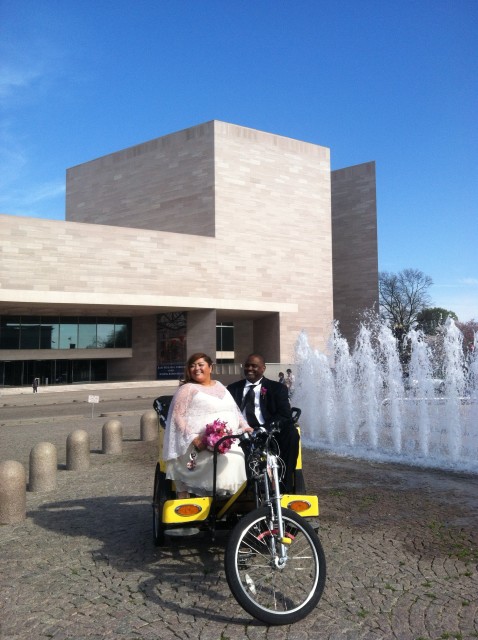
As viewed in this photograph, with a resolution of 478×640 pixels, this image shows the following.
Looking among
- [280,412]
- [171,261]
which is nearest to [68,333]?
[171,261]

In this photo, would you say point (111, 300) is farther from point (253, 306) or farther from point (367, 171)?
point (367, 171)

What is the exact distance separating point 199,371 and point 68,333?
128 ft

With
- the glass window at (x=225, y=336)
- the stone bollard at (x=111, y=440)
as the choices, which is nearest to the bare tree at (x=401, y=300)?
the glass window at (x=225, y=336)

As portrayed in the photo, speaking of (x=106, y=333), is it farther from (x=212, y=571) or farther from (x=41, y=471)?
(x=212, y=571)

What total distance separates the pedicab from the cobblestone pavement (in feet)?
0.57

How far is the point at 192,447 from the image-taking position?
4812 mm

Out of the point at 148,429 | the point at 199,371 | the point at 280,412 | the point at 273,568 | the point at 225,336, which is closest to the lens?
the point at 273,568

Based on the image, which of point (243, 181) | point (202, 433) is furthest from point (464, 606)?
point (243, 181)

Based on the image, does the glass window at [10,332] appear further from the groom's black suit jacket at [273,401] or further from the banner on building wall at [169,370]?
the groom's black suit jacket at [273,401]

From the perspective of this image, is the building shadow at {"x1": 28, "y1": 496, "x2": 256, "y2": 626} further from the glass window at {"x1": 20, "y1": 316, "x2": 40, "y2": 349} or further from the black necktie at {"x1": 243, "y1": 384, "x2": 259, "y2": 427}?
the glass window at {"x1": 20, "y1": 316, "x2": 40, "y2": 349}

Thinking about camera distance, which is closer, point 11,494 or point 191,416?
point 191,416

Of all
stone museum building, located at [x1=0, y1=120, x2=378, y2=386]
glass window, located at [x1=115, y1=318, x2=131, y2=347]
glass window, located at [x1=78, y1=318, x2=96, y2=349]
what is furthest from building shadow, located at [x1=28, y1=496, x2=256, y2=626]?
glass window, located at [x1=115, y1=318, x2=131, y2=347]

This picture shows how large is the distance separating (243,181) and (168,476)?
40.5 metres

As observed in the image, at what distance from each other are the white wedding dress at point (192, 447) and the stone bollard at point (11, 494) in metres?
2.60
